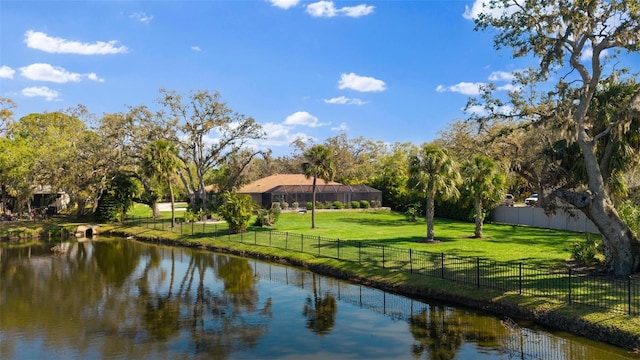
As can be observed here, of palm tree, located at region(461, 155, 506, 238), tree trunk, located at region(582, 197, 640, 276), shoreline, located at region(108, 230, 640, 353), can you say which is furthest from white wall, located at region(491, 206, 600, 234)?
shoreline, located at region(108, 230, 640, 353)

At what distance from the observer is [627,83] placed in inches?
822

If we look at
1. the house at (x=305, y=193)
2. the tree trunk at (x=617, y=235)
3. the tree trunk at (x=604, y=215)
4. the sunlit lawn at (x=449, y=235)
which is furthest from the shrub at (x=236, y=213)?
the tree trunk at (x=617, y=235)

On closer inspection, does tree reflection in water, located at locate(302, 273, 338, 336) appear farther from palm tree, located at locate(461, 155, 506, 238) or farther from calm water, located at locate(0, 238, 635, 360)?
palm tree, located at locate(461, 155, 506, 238)

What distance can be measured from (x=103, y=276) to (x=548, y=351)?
897 inches

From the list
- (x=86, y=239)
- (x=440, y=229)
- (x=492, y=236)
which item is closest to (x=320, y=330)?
(x=492, y=236)

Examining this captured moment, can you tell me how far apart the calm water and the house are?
1338 inches

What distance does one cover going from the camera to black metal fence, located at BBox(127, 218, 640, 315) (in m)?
17.4

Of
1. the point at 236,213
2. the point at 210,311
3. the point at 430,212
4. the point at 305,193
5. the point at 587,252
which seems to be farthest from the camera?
the point at 305,193

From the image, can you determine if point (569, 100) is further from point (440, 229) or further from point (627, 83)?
point (440, 229)

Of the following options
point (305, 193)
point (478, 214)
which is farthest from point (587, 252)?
point (305, 193)

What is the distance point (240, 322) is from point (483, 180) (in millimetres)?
20781

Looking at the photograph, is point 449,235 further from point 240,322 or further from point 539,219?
point 240,322

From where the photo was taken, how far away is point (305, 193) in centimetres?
6288

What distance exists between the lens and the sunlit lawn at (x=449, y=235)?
27.4 meters
